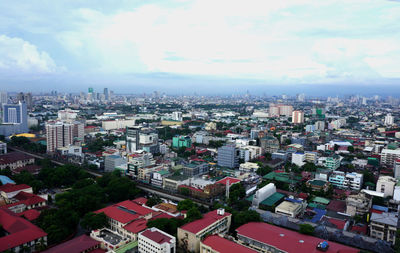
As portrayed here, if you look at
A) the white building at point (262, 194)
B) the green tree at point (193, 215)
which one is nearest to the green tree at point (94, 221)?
the green tree at point (193, 215)

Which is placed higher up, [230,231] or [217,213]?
[217,213]

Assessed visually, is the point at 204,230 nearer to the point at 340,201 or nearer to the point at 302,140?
the point at 340,201

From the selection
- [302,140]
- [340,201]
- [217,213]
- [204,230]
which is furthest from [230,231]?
[302,140]

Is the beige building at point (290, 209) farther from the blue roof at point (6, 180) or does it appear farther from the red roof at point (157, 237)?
the blue roof at point (6, 180)

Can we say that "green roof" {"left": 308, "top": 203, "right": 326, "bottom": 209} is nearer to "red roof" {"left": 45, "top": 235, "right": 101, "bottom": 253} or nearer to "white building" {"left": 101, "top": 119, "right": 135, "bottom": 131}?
"red roof" {"left": 45, "top": 235, "right": 101, "bottom": 253}

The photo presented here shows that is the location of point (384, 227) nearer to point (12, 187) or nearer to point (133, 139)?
point (12, 187)

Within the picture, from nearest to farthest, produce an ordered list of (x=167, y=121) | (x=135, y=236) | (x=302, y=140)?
(x=135, y=236)
(x=302, y=140)
(x=167, y=121)

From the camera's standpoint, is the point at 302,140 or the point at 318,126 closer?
the point at 302,140

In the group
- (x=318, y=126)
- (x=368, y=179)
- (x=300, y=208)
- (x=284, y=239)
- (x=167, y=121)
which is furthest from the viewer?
(x=167, y=121)
